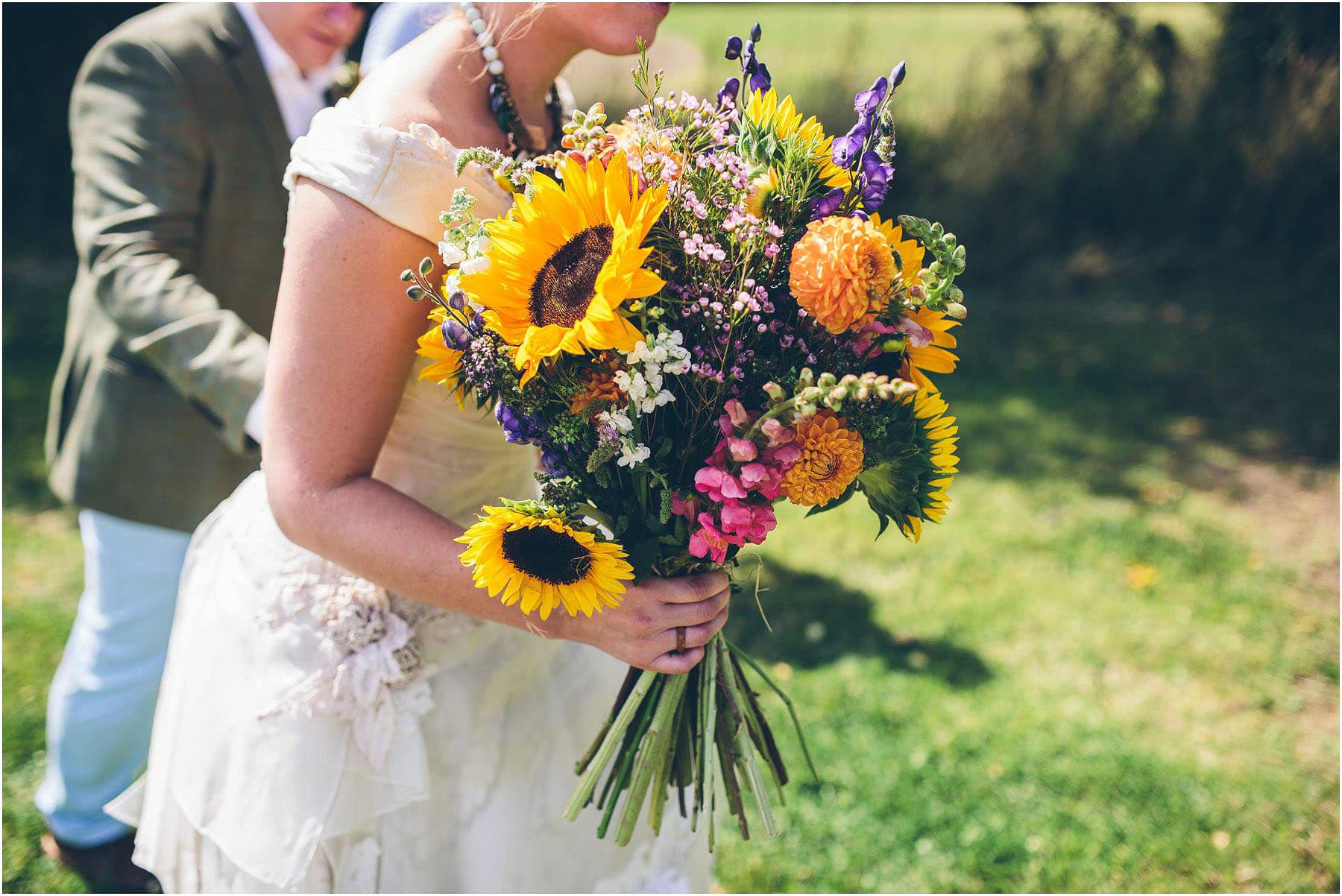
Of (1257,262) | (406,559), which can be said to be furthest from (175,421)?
(1257,262)

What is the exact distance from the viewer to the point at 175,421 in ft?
8.84

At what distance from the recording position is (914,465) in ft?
4.37

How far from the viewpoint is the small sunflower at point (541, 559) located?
126cm

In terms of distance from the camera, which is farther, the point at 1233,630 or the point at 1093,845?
the point at 1233,630

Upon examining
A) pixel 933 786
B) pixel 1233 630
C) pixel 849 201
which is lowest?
pixel 933 786

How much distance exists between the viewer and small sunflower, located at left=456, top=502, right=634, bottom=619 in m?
1.26

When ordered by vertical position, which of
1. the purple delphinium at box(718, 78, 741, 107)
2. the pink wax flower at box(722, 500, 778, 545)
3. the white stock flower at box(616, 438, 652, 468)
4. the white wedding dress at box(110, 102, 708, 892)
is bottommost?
the white wedding dress at box(110, 102, 708, 892)

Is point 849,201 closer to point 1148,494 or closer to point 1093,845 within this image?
point 1093,845

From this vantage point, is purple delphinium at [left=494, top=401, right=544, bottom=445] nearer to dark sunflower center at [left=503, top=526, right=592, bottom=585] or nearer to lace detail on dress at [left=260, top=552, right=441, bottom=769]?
dark sunflower center at [left=503, top=526, right=592, bottom=585]

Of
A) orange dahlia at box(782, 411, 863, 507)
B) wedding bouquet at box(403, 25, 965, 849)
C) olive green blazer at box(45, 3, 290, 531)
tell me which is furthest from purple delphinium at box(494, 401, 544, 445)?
olive green blazer at box(45, 3, 290, 531)

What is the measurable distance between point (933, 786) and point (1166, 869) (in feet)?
2.21

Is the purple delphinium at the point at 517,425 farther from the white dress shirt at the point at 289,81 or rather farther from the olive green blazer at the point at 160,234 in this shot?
the white dress shirt at the point at 289,81

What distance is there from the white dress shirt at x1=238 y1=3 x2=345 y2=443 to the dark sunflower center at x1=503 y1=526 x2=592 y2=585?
195cm

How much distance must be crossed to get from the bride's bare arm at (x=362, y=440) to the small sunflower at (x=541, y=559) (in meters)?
0.14
